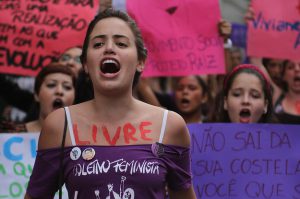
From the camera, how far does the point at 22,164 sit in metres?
4.01

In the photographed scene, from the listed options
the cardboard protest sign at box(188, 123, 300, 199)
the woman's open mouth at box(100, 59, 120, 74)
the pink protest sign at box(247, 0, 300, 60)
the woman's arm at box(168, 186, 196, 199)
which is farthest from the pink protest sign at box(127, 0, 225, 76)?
the woman's open mouth at box(100, 59, 120, 74)

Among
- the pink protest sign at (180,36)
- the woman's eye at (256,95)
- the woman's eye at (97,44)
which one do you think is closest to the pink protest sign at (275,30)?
the pink protest sign at (180,36)

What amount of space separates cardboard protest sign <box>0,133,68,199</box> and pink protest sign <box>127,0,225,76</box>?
126 cm

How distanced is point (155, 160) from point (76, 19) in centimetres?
269

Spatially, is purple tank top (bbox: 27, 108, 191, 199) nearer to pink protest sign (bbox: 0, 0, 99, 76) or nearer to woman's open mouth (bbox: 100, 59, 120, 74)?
woman's open mouth (bbox: 100, 59, 120, 74)

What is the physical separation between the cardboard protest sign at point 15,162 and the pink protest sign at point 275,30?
6.55ft

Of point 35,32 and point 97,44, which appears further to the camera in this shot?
point 35,32

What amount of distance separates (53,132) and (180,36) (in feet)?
8.28

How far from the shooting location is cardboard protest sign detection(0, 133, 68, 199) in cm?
394

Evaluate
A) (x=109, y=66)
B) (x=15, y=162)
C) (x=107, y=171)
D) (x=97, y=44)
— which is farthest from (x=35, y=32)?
(x=107, y=171)

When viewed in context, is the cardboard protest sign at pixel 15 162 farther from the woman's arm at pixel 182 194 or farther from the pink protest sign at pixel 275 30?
the pink protest sign at pixel 275 30

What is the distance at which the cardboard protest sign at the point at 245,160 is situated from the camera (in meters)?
3.80

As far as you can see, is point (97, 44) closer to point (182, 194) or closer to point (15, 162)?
point (182, 194)

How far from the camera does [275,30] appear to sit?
17.9 feet
